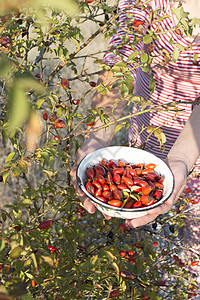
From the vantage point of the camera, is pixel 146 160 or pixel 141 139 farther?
pixel 141 139

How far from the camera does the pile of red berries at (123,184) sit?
89cm

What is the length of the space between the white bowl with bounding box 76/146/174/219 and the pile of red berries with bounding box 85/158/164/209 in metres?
0.02

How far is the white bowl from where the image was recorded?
0.86 meters

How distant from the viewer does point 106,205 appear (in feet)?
2.79

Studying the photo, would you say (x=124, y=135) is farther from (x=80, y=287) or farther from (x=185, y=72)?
(x=80, y=287)

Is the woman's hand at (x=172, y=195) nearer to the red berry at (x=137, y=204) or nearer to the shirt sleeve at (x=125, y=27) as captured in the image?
the red berry at (x=137, y=204)

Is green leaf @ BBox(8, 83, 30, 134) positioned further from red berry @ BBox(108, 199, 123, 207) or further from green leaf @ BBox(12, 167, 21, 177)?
red berry @ BBox(108, 199, 123, 207)

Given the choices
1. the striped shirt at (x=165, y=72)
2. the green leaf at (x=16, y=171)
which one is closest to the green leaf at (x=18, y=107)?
the green leaf at (x=16, y=171)

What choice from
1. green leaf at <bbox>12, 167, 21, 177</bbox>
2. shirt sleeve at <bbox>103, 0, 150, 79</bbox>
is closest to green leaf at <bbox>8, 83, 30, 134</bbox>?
green leaf at <bbox>12, 167, 21, 177</bbox>

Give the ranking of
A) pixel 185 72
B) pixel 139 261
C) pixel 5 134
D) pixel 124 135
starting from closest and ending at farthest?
pixel 5 134
pixel 139 261
pixel 185 72
pixel 124 135

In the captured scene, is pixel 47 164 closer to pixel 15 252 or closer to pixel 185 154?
pixel 15 252

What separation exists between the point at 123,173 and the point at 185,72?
0.70 meters

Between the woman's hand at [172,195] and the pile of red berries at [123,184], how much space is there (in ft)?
0.19

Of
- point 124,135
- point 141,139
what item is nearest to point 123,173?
point 141,139
